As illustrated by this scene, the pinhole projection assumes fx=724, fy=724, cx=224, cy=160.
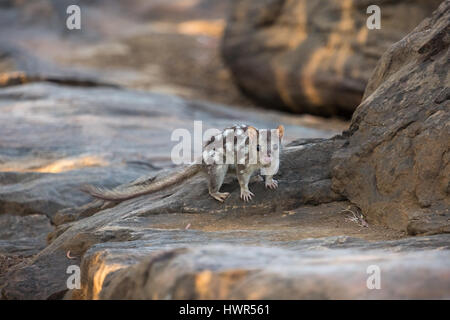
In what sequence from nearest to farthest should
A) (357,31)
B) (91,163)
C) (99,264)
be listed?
(99,264)
(91,163)
(357,31)

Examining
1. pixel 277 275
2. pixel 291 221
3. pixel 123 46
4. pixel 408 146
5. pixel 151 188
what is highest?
pixel 123 46

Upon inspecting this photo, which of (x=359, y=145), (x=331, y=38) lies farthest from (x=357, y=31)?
(x=359, y=145)

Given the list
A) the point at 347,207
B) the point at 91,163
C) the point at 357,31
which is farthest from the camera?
the point at 357,31

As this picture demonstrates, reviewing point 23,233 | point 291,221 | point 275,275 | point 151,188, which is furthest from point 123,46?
point 275,275

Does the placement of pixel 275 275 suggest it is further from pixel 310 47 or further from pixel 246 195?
pixel 310 47

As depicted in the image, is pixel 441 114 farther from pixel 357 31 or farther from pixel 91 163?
pixel 357 31

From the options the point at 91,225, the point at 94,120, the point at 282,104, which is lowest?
the point at 91,225

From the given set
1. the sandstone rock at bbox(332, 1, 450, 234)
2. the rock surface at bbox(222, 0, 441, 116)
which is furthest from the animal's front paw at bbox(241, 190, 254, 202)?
the rock surface at bbox(222, 0, 441, 116)
